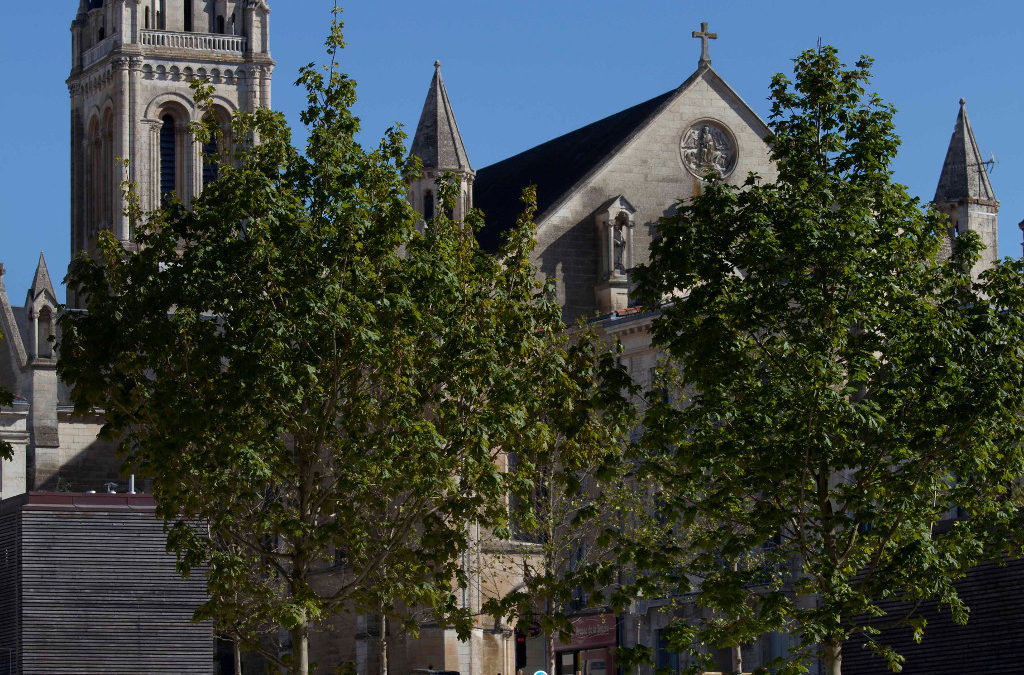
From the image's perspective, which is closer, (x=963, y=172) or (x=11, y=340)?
(x=963, y=172)

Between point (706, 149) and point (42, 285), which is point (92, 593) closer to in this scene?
point (706, 149)

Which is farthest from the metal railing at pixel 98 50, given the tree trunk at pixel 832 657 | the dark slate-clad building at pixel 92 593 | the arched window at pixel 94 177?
the tree trunk at pixel 832 657

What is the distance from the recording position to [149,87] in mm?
88812

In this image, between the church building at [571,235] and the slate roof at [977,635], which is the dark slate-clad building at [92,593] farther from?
the slate roof at [977,635]

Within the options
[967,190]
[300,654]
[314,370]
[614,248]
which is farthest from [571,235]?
[314,370]

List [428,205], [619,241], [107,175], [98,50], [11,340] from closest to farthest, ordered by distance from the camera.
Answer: [428,205] < [619,241] < [11,340] < [107,175] < [98,50]

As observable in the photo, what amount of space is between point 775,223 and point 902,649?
49.4 ft

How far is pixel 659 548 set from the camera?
2777 cm

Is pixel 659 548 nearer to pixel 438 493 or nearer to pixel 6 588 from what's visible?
pixel 438 493

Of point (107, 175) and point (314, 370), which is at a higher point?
point (107, 175)

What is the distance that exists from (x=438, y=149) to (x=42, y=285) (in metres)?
21.3

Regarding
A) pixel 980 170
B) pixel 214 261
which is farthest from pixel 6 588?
pixel 980 170

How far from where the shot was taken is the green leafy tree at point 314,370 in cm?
2694

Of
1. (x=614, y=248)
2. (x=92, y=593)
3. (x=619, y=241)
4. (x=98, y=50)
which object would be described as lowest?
(x=92, y=593)
